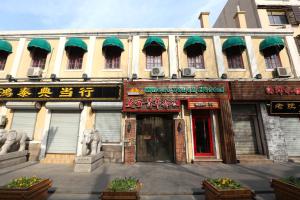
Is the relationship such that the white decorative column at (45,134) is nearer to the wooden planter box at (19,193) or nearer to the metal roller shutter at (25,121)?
the metal roller shutter at (25,121)

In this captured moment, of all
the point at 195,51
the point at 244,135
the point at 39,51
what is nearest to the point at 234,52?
the point at 195,51

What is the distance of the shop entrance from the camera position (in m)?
10.1

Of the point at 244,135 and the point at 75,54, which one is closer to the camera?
the point at 244,135

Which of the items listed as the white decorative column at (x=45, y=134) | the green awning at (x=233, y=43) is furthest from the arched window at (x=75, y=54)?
the green awning at (x=233, y=43)

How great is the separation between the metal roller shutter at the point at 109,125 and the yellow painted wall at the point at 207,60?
611 centimetres

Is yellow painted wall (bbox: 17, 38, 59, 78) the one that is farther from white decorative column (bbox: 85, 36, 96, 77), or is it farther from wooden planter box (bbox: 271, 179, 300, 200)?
wooden planter box (bbox: 271, 179, 300, 200)

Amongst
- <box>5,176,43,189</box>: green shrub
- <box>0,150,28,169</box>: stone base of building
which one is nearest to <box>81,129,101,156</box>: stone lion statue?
<box>5,176,43,189</box>: green shrub

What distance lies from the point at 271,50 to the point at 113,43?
1201cm

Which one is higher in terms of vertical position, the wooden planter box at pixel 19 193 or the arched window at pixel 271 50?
the arched window at pixel 271 50

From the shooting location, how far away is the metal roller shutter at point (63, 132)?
1027cm

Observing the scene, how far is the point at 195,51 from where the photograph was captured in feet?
38.2

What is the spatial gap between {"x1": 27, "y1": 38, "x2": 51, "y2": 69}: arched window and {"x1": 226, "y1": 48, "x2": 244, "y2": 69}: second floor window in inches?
540

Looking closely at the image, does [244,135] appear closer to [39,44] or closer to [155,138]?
[155,138]

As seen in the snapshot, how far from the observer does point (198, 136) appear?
34.3 feet
